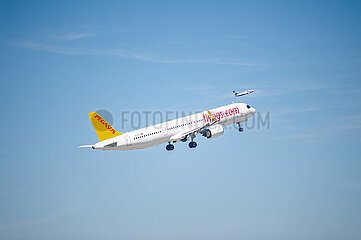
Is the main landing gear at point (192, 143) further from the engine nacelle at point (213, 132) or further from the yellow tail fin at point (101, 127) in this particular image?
the yellow tail fin at point (101, 127)

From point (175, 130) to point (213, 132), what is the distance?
7527 millimetres

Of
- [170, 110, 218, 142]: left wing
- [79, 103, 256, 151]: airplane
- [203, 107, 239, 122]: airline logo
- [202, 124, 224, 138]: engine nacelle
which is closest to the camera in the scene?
[79, 103, 256, 151]: airplane

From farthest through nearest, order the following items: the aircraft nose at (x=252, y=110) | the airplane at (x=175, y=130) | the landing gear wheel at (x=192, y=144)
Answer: the aircraft nose at (x=252, y=110) < the landing gear wheel at (x=192, y=144) < the airplane at (x=175, y=130)

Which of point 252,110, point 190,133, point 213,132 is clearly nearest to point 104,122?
point 190,133

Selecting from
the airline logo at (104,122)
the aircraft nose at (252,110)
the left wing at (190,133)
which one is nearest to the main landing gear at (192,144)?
the left wing at (190,133)

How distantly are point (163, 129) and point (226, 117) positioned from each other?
601 inches

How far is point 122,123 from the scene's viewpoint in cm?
9888

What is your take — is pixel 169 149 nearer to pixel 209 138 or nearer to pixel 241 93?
pixel 209 138

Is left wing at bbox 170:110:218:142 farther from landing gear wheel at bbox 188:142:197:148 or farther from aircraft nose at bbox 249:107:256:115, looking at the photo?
aircraft nose at bbox 249:107:256:115

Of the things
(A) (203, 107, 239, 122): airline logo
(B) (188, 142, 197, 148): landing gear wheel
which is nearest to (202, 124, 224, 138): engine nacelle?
(A) (203, 107, 239, 122): airline logo

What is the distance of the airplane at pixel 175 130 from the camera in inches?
3504

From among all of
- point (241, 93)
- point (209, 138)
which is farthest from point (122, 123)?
point (241, 93)

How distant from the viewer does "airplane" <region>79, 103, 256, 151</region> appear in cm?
8900

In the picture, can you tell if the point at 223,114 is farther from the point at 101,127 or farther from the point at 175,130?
the point at 101,127
